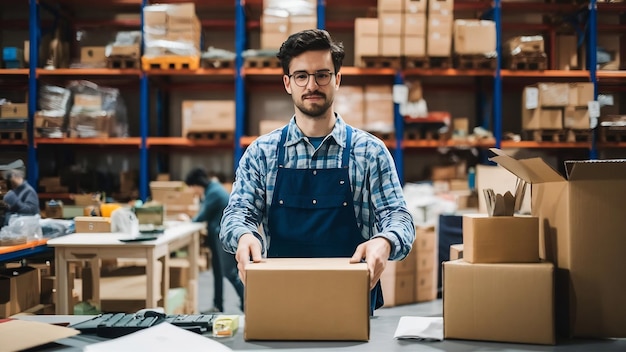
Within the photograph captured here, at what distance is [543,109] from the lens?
6.52 meters

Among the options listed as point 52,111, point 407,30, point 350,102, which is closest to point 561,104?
point 407,30

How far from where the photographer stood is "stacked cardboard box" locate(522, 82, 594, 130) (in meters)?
6.38

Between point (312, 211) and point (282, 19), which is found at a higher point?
point (282, 19)

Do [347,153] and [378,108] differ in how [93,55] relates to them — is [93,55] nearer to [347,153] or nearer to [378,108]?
[378,108]

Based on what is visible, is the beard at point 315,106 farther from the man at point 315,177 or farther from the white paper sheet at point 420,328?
the white paper sheet at point 420,328

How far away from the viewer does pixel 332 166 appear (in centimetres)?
221

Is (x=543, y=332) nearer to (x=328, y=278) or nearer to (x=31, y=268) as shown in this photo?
(x=328, y=278)

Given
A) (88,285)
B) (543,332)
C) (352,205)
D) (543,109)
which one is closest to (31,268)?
(88,285)

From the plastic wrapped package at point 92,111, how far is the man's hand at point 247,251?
5.64 m

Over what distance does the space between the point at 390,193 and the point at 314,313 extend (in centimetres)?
77

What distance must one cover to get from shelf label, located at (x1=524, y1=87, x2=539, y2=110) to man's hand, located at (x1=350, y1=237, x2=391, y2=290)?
17.9 ft

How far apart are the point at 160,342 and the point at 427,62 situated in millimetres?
5710

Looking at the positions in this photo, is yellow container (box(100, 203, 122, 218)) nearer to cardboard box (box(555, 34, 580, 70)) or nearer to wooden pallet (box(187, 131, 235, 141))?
wooden pallet (box(187, 131, 235, 141))

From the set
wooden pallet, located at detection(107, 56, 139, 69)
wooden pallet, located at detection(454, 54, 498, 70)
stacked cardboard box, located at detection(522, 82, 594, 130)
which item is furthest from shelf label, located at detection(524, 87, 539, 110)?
wooden pallet, located at detection(107, 56, 139, 69)
